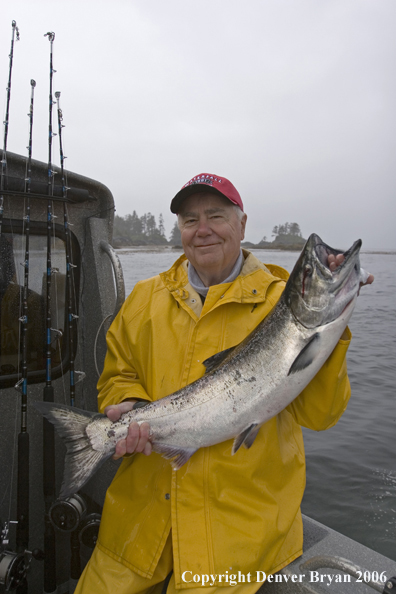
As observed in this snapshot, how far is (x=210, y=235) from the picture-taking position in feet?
10.1

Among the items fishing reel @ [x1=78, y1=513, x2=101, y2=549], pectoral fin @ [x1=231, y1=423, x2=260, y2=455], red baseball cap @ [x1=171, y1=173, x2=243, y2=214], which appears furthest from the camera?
fishing reel @ [x1=78, y1=513, x2=101, y2=549]

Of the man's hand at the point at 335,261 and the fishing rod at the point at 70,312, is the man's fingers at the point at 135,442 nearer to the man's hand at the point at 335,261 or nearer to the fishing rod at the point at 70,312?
the fishing rod at the point at 70,312

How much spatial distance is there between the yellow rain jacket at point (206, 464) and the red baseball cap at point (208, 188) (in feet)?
1.64

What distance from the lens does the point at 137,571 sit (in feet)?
8.51

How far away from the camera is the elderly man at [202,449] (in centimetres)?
248

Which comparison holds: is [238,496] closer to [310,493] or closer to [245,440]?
[245,440]

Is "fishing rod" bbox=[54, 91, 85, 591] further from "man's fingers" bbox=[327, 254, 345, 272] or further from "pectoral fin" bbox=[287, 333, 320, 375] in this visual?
"man's fingers" bbox=[327, 254, 345, 272]

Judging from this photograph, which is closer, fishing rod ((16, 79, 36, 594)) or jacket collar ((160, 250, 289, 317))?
jacket collar ((160, 250, 289, 317))

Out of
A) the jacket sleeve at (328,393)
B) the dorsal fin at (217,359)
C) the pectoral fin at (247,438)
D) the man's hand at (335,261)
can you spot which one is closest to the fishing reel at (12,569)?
the pectoral fin at (247,438)

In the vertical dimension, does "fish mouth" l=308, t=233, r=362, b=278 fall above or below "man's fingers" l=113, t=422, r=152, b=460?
above

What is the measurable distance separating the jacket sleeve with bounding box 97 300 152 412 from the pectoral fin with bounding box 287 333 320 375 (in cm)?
118

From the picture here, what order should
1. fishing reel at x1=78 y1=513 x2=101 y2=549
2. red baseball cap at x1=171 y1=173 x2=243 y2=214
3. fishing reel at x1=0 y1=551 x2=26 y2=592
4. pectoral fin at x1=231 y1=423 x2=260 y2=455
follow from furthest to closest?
fishing reel at x1=78 y1=513 x2=101 y2=549 < red baseball cap at x1=171 y1=173 x2=243 y2=214 < fishing reel at x1=0 y1=551 x2=26 y2=592 < pectoral fin at x1=231 y1=423 x2=260 y2=455

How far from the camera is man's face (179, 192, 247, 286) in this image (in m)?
3.06

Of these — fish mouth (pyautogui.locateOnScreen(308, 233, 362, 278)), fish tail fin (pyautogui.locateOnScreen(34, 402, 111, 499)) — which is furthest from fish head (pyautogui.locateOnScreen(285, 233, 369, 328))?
fish tail fin (pyautogui.locateOnScreen(34, 402, 111, 499))
